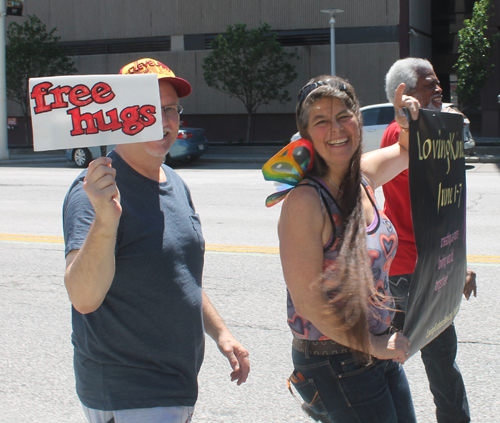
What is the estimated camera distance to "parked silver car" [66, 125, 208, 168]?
18856mm

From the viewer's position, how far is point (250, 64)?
22.3m

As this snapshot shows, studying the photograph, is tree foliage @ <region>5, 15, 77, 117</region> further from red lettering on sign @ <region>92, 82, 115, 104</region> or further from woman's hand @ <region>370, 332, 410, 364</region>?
woman's hand @ <region>370, 332, 410, 364</region>

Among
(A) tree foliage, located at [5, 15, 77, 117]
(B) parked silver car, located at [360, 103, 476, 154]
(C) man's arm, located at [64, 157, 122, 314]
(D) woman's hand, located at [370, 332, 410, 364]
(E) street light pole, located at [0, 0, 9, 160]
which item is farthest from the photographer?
(A) tree foliage, located at [5, 15, 77, 117]

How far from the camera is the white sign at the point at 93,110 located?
6.00ft

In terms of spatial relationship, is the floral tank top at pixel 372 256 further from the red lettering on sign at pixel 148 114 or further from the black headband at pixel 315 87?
the red lettering on sign at pixel 148 114

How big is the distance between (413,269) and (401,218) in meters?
0.28

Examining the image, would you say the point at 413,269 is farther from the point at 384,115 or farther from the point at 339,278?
the point at 384,115

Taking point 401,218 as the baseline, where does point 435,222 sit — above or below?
above

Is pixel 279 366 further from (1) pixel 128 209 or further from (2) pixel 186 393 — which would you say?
(1) pixel 128 209

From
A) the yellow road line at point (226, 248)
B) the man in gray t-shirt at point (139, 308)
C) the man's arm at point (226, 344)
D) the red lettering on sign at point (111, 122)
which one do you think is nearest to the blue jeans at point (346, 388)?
the man's arm at point (226, 344)

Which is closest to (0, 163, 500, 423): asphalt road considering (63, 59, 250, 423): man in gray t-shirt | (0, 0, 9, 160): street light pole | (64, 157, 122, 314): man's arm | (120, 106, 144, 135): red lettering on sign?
(63, 59, 250, 423): man in gray t-shirt

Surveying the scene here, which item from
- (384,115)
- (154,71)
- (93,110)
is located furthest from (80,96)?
(384,115)

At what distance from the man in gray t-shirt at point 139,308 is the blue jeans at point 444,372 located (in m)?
1.25

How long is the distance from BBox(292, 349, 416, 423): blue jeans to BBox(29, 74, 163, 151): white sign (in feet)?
3.31
